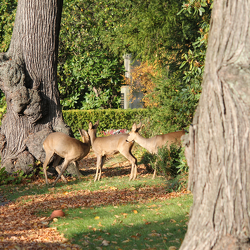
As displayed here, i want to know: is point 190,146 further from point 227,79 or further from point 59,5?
point 59,5

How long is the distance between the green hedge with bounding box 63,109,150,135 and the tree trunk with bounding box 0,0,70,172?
6.69 metres

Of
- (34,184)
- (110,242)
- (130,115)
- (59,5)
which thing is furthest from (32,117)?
(130,115)

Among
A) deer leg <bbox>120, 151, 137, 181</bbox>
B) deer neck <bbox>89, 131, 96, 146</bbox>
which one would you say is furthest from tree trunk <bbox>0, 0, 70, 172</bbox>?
deer leg <bbox>120, 151, 137, 181</bbox>

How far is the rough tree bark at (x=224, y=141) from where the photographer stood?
3229mm

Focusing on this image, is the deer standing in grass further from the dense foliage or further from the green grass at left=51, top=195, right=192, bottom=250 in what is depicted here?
the dense foliage

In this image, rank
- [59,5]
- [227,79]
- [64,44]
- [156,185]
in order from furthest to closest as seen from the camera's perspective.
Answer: [64,44] → [59,5] → [156,185] → [227,79]

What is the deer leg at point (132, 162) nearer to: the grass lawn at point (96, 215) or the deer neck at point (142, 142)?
the grass lawn at point (96, 215)

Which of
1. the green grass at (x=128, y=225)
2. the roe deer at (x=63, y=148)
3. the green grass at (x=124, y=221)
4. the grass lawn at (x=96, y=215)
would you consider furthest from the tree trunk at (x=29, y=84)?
the green grass at (x=128, y=225)

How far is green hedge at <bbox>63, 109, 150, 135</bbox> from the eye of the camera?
1656cm

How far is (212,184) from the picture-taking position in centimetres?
335

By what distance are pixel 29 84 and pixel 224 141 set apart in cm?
734

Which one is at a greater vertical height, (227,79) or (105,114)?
(227,79)

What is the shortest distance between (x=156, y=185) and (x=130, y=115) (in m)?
8.72

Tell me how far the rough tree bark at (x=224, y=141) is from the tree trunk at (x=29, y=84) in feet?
21.8
